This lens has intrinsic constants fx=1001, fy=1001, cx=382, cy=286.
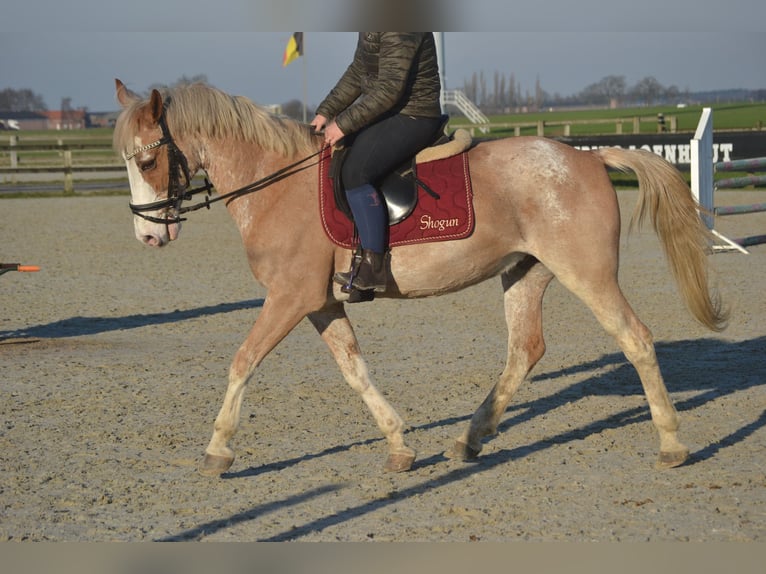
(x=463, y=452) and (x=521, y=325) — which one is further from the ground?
(x=521, y=325)

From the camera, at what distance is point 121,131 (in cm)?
583

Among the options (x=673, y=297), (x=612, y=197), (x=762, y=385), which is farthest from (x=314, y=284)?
(x=673, y=297)

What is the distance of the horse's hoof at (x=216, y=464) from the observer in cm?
570

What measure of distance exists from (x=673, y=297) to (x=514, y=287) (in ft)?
18.7

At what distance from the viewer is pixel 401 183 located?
592 centimetres

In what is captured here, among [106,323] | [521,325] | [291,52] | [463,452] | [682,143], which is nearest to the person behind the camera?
[463,452]

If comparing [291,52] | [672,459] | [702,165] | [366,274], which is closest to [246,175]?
[366,274]

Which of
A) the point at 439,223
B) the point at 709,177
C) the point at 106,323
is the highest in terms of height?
the point at 439,223

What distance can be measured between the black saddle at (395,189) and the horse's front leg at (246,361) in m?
0.66

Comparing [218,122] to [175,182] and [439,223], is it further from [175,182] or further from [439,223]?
[439,223]

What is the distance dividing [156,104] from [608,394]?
13.2ft

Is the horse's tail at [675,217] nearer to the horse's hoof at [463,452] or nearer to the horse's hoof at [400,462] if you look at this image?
the horse's hoof at [463,452]

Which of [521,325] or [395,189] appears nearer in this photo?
[395,189]

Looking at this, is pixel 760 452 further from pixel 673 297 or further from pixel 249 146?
pixel 673 297
